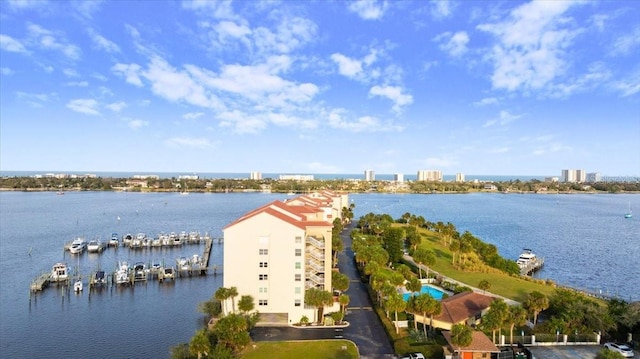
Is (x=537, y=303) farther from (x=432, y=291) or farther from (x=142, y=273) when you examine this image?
(x=142, y=273)

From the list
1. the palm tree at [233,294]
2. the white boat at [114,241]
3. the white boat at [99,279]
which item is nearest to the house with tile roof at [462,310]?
the palm tree at [233,294]

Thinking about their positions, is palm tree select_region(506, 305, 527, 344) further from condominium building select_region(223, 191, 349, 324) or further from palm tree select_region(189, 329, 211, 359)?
palm tree select_region(189, 329, 211, 359)

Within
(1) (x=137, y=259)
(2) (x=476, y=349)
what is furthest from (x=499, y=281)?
(1) (x=137, y=259)

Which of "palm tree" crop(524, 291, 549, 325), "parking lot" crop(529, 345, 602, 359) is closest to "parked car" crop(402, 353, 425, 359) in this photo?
"parking lot" crop(529, 345, 602, 359)

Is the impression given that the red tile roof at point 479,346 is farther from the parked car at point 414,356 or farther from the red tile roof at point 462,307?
the red tile roof at point 462,307

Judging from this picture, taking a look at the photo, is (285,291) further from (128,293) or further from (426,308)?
(128,293)

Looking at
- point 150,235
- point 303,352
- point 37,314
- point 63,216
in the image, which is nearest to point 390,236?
point 303,352
